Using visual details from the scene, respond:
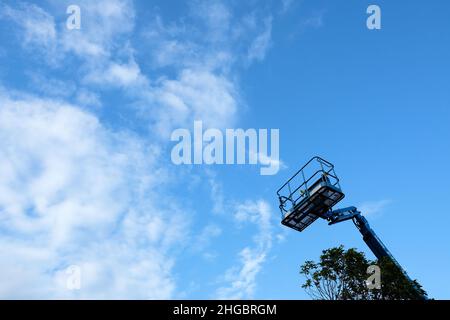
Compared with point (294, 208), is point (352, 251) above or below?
below

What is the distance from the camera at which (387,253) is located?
3048 cm
